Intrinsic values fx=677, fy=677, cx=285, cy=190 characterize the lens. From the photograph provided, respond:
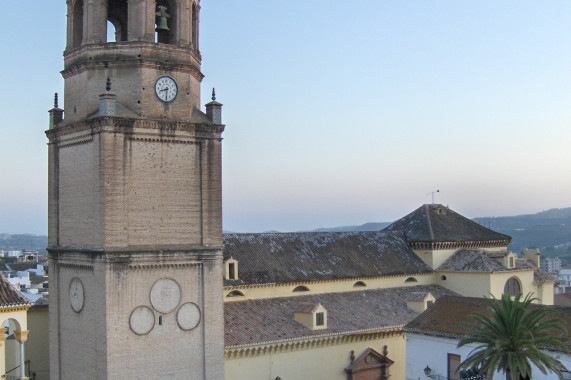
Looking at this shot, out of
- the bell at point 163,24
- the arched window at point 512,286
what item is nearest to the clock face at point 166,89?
the bell at point 163,24

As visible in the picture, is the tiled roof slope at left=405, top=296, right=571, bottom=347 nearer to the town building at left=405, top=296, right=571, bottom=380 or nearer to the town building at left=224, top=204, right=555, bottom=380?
the town building at left=405, top=296, right=571, bottom=380

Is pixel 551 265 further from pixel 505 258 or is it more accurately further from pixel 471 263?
pixel 471 263

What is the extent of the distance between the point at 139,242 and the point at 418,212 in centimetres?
2220

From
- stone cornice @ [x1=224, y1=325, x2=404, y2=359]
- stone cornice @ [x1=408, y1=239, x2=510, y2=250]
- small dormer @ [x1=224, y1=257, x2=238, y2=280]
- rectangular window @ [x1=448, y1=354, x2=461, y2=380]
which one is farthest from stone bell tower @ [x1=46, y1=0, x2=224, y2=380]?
stone cornice @ [x1=408, y1=239, x2=510, y2=250]

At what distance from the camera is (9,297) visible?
25.1 meters

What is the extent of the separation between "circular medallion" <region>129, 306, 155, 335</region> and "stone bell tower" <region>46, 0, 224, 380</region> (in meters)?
0.03

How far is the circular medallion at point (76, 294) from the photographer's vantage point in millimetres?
23000

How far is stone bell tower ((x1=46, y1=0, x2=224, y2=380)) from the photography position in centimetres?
2188

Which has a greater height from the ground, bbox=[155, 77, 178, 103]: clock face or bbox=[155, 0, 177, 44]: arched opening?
bbox=[155, 0, 177, 44]: arched opening

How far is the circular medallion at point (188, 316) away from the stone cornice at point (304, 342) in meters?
2.87

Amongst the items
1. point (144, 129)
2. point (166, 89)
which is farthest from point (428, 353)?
point (166, 89)

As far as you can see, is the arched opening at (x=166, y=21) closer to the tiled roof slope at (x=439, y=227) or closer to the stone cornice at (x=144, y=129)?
the stone cornice at (x=144, y=129)

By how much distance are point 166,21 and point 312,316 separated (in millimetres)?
13496

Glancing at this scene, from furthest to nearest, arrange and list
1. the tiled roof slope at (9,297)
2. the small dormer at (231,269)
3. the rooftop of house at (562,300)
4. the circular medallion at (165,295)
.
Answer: the rooftop of house at (562,300)
the small dormer at (231,269)
the tiled roof slope at (9,297)
the circular medallion at (165,295)
